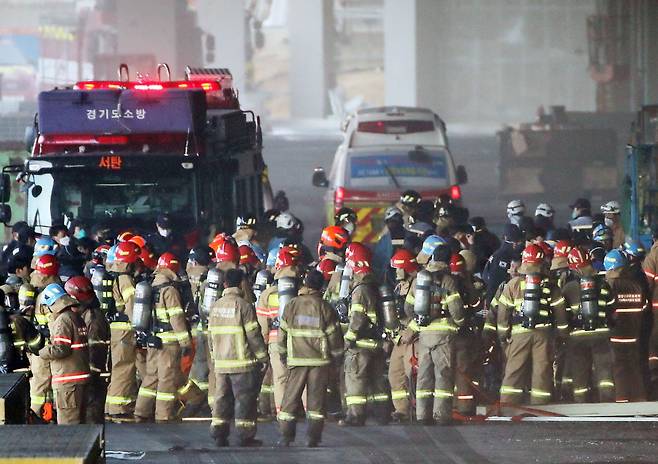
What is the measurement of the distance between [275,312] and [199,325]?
102 cm

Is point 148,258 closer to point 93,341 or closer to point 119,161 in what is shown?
point 93,341

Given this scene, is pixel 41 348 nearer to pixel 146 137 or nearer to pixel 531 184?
pixel 146 137

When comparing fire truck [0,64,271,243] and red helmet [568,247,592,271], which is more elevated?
fire truck [0,64,271,243]

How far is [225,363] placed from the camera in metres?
13.0

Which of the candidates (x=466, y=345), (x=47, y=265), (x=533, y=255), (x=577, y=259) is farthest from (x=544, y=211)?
(x=47, y=265)

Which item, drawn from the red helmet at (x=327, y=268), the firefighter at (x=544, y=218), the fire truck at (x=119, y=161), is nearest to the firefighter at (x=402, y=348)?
the red helmet at (x=327, y=268)

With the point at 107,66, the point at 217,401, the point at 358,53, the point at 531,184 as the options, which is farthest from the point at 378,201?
the point at 358,53

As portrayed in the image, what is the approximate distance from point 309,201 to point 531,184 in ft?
21.0

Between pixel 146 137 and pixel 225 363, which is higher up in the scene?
pixel 146 137

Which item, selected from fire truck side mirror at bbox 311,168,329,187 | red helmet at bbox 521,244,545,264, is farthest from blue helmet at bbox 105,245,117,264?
fire truck side mirror at bbox 311,168,329,187

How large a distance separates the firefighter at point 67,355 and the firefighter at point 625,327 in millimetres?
5030

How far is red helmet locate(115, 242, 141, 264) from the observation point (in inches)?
561

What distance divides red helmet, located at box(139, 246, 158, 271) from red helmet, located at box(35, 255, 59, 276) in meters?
1.09

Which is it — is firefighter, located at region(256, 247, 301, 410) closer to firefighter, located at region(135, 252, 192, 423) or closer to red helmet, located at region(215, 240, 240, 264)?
red helmet, located at region(215, 240, 240, 264)
